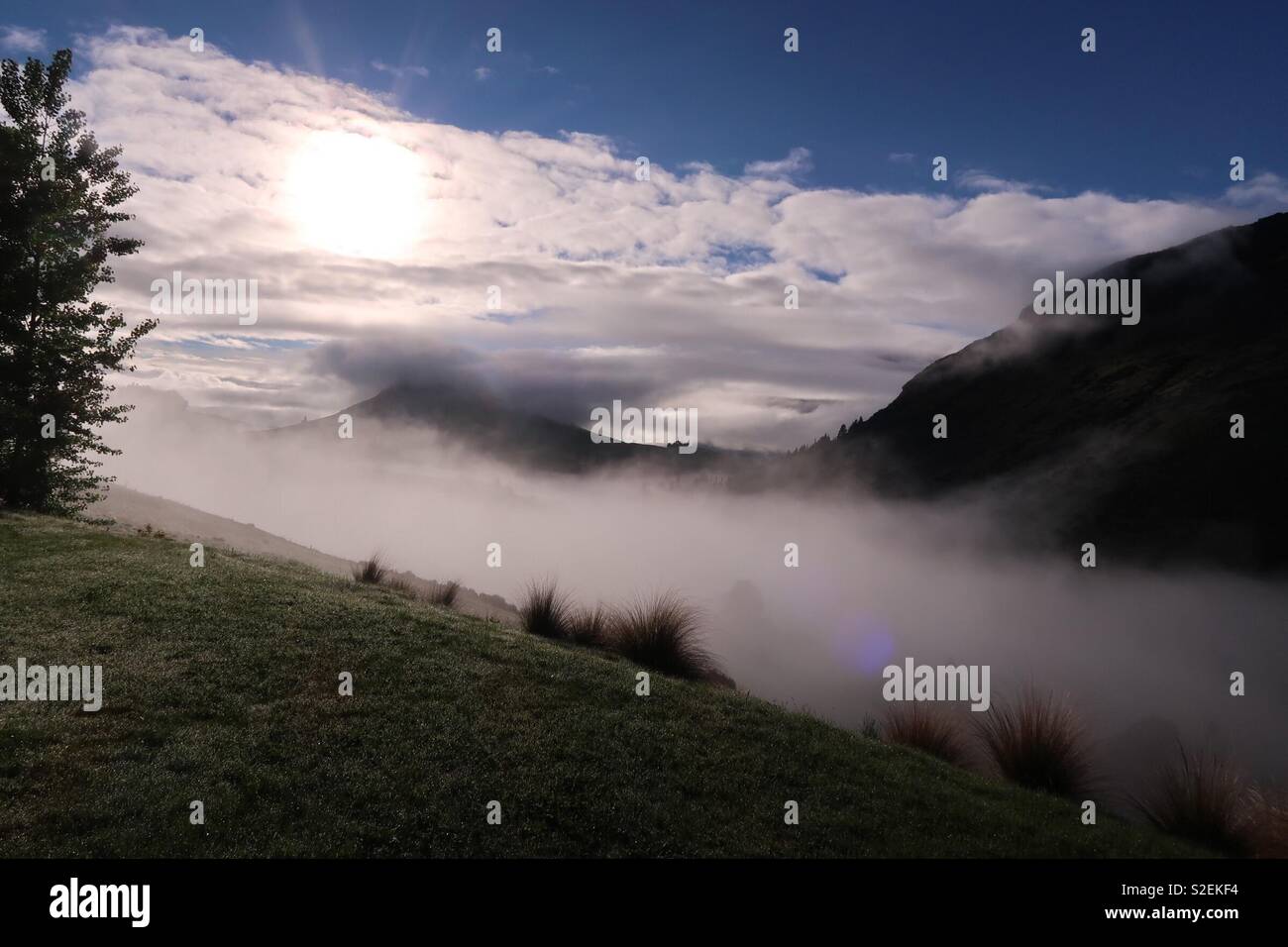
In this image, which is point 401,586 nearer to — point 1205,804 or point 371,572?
Result: point 371,572

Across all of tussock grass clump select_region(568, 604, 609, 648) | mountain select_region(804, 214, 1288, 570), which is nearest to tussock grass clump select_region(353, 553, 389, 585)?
tussock grass clump select_region(568, 604, 609, 648)

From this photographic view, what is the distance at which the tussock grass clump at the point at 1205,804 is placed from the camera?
8312 mm

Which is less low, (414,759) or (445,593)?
(445,593)

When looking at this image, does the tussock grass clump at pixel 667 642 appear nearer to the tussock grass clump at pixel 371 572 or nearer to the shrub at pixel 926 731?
the shrub at pixel 926 731

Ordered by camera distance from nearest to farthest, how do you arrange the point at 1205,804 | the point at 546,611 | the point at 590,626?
the point at 1205,804
the point at 590,626
the point at 546,611

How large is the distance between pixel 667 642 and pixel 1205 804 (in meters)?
7.90

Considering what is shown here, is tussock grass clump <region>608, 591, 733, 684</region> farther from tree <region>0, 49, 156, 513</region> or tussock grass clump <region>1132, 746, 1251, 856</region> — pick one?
tree <region>0, 49, 156, 513</region>

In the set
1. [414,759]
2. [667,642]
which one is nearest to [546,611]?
[667,642]

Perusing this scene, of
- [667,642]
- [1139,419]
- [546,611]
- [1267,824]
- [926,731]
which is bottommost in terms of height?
[1267,824]

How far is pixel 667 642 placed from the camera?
41.7ft

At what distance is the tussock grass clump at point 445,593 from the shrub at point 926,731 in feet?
32.6

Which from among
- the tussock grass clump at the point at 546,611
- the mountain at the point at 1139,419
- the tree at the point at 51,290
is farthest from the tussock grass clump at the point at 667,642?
the mountain at the point at 1139,419
